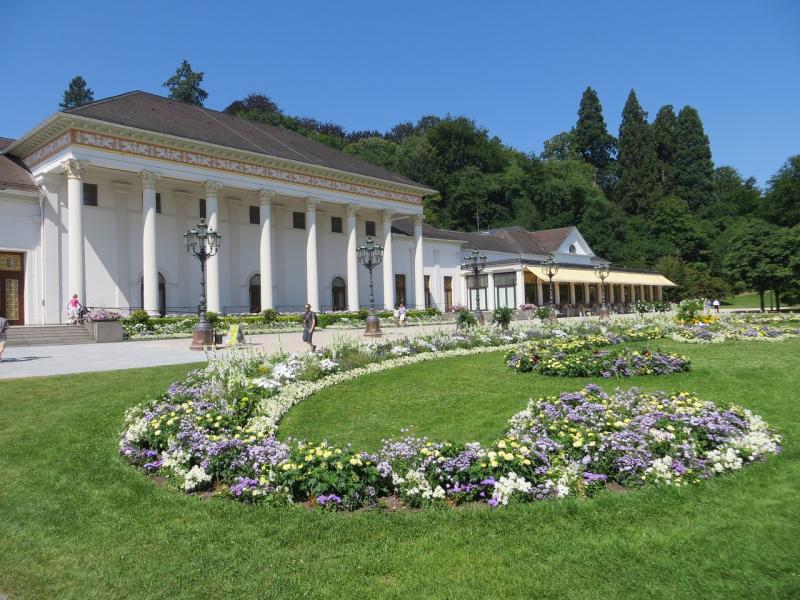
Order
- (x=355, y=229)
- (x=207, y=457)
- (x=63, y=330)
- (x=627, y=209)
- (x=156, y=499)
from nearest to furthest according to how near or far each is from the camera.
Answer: (x=156, y=499) < (x=207, y=457) < (x=63, y=330) < (x=355, y=229) < (x=627, y=209)

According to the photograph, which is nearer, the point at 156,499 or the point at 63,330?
the point at 156,499

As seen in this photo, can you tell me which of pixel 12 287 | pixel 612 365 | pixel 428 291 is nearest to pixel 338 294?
pixel 428 291

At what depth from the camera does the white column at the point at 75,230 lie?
2580 centimetres

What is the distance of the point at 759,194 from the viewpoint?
270 feet

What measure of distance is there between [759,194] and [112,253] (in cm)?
8718

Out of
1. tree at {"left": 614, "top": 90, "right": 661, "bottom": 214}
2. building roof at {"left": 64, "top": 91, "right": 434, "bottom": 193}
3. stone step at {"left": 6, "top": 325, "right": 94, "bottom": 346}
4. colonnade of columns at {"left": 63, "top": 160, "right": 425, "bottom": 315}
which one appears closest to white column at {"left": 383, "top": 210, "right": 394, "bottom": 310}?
colonnade of columns at {"left": 63, "top": 160, "right": 425, "bottom": 315}

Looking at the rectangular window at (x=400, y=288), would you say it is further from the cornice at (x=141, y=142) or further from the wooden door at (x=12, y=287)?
the wooden door at (x=12, y=287)

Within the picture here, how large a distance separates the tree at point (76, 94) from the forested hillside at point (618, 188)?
2175 cm

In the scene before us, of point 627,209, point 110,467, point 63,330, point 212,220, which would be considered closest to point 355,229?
point 212,220

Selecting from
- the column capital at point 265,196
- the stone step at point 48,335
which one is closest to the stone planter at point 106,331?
the stone step at point 48,335

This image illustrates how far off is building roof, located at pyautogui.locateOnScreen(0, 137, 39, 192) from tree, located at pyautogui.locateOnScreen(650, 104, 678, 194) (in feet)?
252

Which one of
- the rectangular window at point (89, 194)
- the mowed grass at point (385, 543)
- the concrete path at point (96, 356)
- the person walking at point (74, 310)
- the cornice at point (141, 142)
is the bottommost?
the mowed grass at point (385, 543)

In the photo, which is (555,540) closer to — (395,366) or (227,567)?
(227,567)

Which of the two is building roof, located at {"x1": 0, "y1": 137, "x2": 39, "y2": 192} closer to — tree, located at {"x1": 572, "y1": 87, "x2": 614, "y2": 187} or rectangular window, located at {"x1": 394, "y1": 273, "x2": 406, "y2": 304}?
rectangular window, located at {"x1": 394, "y1": 273, "x2": 406, "y2": 304}
